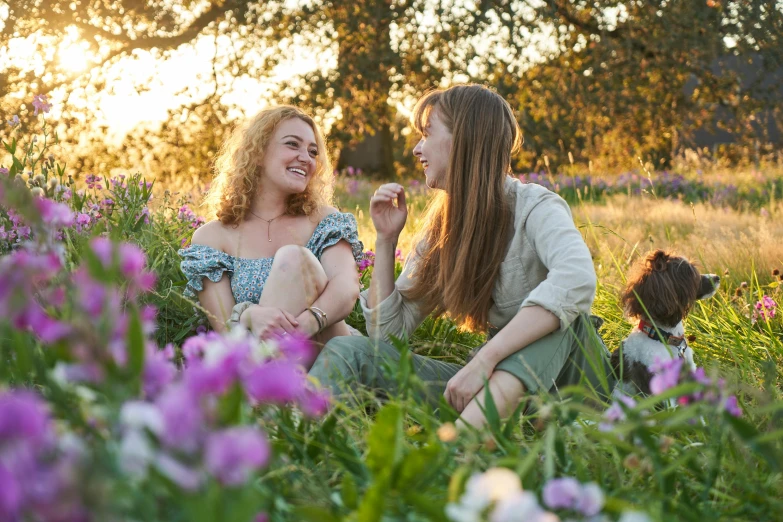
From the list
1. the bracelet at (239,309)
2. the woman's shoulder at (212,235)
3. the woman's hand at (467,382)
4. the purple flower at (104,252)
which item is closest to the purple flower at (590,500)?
the purple flower at (104,252)

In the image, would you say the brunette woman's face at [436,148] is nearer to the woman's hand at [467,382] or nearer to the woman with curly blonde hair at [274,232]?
the woman with curly blonde hair at [274,232]

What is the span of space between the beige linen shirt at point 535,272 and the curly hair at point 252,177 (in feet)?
2.45

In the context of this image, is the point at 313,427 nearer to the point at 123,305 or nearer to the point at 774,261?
the point at 123,305

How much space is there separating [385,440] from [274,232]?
233 cm

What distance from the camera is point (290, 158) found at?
3.38 m

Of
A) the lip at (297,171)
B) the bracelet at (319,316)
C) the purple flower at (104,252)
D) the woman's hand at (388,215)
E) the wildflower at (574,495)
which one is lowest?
the bracelet at (319,316)

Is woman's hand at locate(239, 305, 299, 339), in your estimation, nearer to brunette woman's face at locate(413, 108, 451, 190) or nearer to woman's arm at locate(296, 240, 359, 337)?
woman's arm at locate(296, 240, 359, 337)

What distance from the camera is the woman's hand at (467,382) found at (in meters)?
2.26

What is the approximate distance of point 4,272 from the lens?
0.76 meters

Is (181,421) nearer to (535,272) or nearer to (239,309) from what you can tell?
(535,272)

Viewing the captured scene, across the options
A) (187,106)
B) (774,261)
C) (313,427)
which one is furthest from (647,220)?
(187,106)

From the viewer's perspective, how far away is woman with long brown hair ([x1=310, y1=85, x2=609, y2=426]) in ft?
7.65

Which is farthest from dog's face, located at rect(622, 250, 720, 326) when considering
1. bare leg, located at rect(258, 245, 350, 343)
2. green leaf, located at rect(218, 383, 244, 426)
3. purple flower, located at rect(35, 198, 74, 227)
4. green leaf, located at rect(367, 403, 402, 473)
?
green leaf, located at rect(218, 383, 244, 426)

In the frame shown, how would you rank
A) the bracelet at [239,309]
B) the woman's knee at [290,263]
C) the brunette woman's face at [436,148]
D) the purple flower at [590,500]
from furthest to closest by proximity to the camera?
1. the bracelet at [239,309]
2. the woman's knee at [290,263]
3. the brunette woman's face at [436,148]
4. the purple flower at [590,500]
